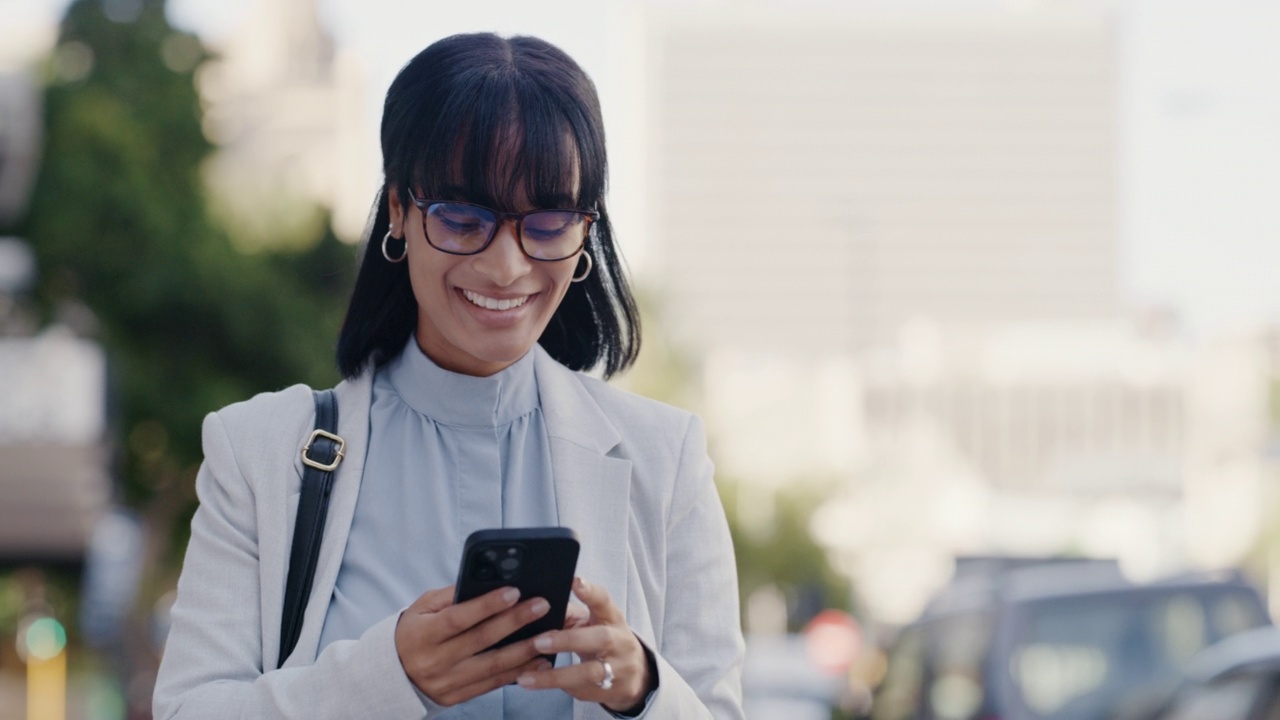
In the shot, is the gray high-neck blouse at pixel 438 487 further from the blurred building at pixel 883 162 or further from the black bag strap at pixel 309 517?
the blurred building at pixel 883 162

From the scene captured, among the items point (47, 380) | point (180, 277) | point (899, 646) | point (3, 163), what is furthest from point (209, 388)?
point (899, 646)

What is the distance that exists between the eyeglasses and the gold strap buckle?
297 mm

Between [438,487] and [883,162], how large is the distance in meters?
173

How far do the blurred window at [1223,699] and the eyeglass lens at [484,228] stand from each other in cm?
401

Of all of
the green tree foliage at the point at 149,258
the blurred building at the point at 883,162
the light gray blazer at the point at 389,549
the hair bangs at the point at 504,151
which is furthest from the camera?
the blurred building at the point at 883,162

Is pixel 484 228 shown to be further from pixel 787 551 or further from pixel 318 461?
pixel 787 551

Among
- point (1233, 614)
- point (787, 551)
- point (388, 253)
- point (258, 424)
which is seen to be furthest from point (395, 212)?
point (787, 551)

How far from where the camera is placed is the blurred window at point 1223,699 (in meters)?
5.63

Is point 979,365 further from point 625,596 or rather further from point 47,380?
point 625,596

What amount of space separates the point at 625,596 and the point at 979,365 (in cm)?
14947

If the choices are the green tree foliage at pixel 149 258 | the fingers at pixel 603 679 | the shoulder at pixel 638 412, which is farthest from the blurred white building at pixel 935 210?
the fingers at pixel 603 679

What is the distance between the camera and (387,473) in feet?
7.91

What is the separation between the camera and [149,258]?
2156 centimetres

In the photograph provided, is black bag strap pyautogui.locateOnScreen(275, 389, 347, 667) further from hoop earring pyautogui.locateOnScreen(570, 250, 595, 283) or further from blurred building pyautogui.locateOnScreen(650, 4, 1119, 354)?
blurred building pyautogui.locateOnScreen(650, 4, 1119, 354)
